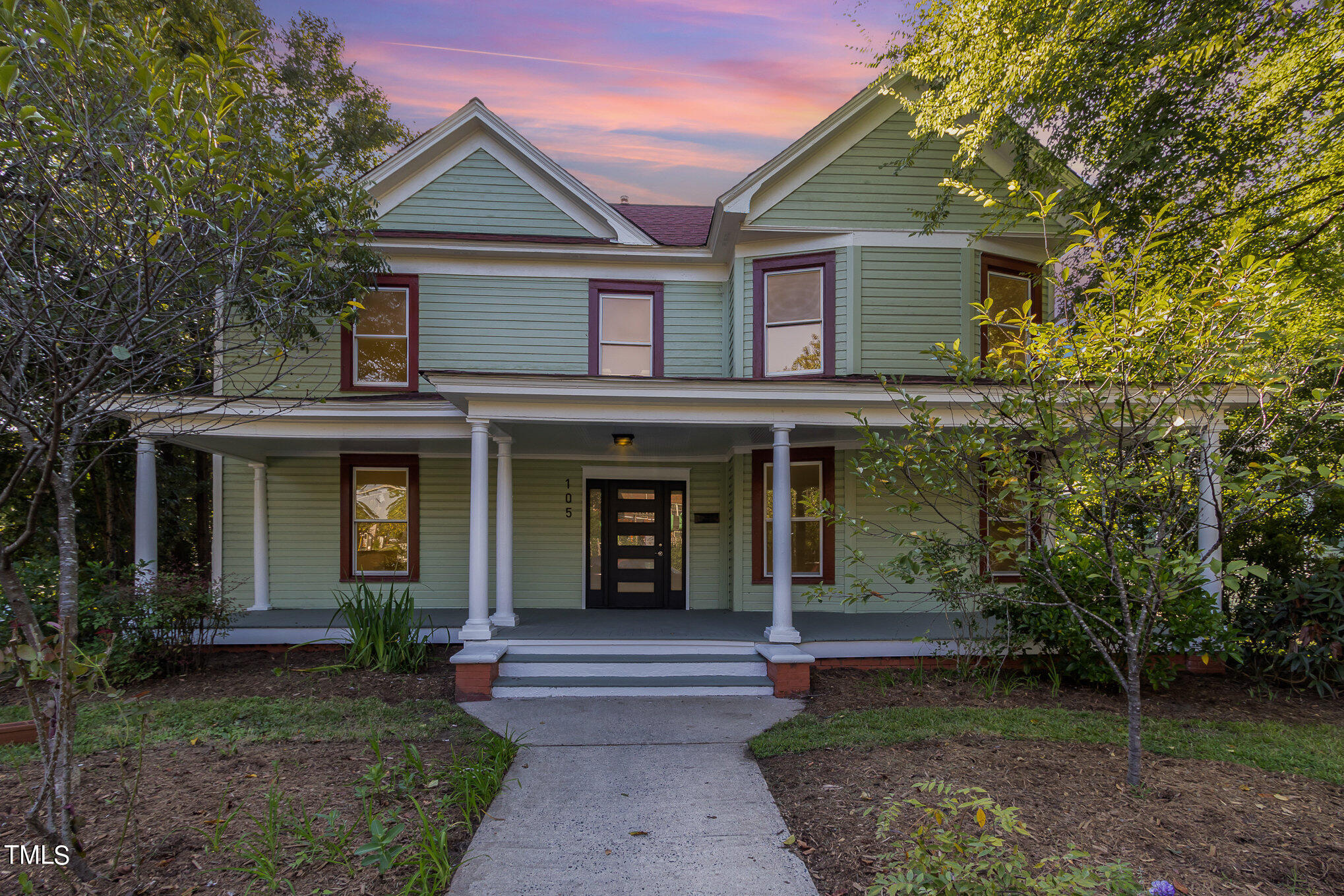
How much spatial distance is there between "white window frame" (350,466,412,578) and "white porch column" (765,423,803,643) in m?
5.65

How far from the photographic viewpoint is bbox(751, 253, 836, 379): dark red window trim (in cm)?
825

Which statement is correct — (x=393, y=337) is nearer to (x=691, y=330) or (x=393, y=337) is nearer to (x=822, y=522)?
(x=691, y=330)

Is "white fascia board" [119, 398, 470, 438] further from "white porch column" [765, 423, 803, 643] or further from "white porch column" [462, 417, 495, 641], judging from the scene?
"white porch column" [765, 423, 803, 643]

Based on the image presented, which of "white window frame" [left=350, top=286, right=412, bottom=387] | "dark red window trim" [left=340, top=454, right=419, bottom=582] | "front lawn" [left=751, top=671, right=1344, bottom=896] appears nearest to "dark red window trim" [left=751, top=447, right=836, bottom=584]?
"front lawn" [left=751, top=671, right=1344, bottom=896]

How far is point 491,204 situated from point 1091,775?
9.84 metres

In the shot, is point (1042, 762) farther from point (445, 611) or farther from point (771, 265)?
point (445, 611)

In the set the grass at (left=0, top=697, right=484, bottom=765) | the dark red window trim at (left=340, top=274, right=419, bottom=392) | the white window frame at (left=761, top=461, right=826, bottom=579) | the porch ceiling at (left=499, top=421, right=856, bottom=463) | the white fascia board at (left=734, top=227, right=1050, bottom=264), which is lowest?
the grass at (left=0, top=697, right=484, bottom=765)

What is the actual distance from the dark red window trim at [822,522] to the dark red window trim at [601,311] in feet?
7.05

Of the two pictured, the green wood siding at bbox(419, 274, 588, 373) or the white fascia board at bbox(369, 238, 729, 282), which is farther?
the green wood siding at bbox(419, 274, 588, 373)

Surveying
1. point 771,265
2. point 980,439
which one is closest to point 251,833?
point 980,439

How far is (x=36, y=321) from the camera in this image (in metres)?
2.64

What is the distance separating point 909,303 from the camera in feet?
27.3

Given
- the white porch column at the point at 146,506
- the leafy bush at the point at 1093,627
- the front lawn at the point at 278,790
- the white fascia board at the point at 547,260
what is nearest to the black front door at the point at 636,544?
the white fascia board at the point at 547,260

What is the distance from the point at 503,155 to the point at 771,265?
181 inches
